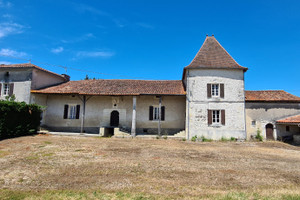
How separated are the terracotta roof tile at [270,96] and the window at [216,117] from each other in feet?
7.99

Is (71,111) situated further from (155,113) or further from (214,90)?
(214,90)

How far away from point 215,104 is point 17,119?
1540cm

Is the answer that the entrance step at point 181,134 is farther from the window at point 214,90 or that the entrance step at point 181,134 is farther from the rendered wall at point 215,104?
the window at point 214,90

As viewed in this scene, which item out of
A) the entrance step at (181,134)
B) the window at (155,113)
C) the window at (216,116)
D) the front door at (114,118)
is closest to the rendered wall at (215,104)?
the window at (216,116)

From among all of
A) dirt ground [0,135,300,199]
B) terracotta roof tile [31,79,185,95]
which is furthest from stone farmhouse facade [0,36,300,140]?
dirt ground [0,135,300,199]

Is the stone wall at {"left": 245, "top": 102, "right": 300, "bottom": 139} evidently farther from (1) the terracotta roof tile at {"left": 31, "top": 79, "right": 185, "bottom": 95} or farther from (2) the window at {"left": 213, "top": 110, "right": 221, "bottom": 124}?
(1) the terracotta roof tile at {"left": 31, "top": 79, "right": 185, "bottom": 95}

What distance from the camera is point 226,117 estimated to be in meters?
15.4

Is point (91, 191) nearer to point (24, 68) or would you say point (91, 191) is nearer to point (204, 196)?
point (204, 196)

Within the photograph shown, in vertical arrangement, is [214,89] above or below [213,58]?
below

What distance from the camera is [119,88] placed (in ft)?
58.3

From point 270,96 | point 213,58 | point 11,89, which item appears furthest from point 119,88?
point 270,96

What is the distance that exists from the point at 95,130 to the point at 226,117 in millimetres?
11903

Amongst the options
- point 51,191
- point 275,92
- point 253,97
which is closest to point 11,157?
point 51,191

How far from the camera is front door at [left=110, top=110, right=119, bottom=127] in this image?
704 inches
